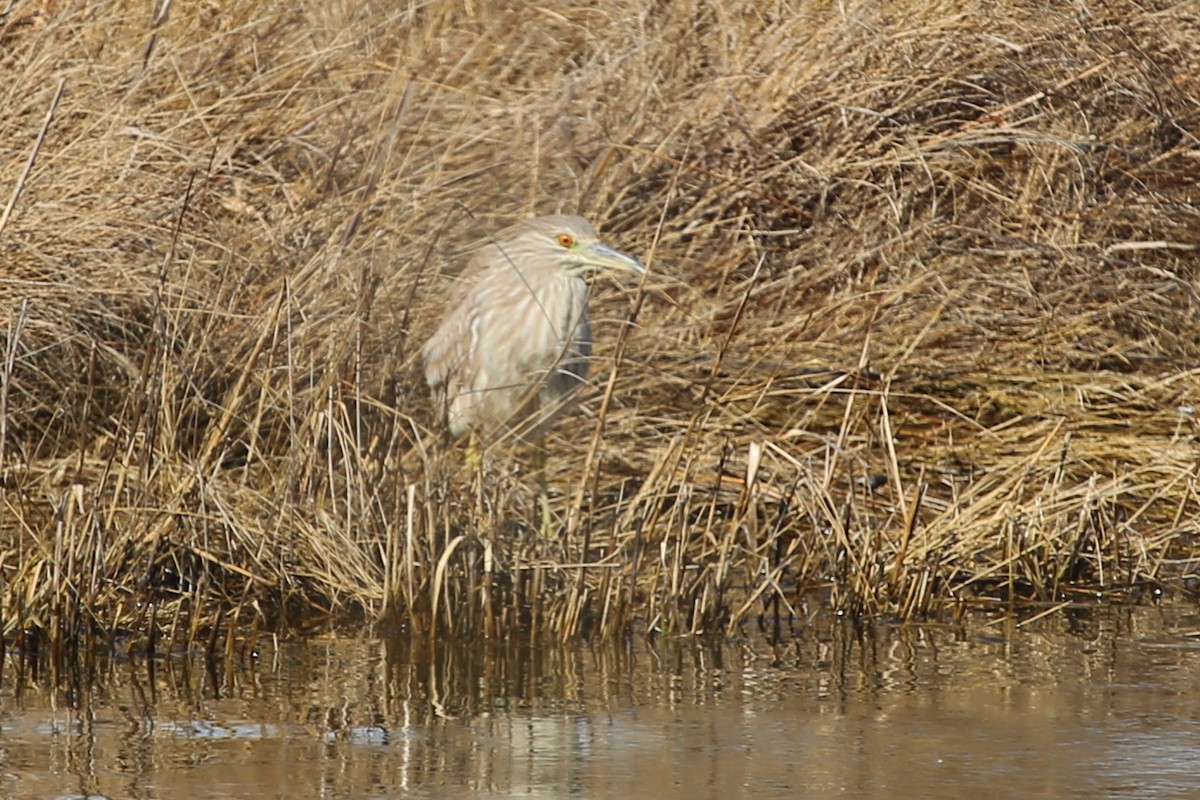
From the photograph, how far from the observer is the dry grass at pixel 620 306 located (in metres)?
4.63

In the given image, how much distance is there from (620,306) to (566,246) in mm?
1021

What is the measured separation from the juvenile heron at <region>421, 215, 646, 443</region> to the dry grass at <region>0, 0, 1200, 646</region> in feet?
0.39

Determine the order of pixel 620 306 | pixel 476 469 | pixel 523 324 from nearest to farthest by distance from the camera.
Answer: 1. pixel 476 469
2. pixel 523 324
3. pixel 620 306

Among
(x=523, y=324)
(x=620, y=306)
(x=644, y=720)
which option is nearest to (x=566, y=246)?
(x=523, y=324)

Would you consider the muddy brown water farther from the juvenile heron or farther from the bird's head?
the bird's head

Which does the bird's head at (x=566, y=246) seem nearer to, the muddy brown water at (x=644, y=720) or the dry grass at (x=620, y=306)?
the dry grass at (x=620, y=306)

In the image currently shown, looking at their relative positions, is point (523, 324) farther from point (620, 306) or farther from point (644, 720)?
point (644, 720)

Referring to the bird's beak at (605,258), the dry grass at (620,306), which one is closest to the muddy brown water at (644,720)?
the dry grass at (620,306)

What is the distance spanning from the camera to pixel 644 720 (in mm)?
3848

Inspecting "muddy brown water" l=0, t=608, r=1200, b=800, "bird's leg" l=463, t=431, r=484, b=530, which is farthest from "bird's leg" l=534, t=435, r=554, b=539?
"muddy brown water" l=0, t=608, r=1200, b=800

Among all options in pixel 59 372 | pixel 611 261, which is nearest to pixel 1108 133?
pixel 611 261

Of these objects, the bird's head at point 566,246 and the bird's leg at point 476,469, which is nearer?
the bird's leg at point 476,469

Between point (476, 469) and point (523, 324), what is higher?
point (523, 324)

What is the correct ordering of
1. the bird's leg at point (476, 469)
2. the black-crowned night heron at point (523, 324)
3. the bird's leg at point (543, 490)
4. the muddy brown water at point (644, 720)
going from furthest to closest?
the black-crowned night heron at point (523, 324) < the bird's leg at point (543, 490) < the bird's leg at point (476, 469) < the muddy brown water at point (644, 720)
